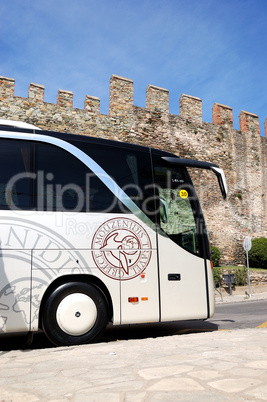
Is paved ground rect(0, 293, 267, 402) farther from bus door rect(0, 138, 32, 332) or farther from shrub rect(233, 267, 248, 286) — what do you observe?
shrub rect(233, 267, 248, 286)

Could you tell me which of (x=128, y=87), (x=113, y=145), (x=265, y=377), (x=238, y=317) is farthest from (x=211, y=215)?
(x=265, y=377)

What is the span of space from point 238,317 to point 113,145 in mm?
5009

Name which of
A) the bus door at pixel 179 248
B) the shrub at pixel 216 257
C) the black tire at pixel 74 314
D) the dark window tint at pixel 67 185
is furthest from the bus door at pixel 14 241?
the shrub at pixel 216 257

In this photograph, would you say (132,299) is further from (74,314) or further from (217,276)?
(217,276)

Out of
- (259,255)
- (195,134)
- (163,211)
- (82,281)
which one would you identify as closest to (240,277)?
(259,255)

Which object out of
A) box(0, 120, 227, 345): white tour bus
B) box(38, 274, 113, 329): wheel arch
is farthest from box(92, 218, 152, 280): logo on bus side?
box(38, 274, 113, 329): wheel arch

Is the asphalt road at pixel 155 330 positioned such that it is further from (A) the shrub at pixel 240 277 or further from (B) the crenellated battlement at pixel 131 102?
(B) the crenellated battlement at pixel 131 102

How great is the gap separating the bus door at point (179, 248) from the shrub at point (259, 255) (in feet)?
44.9

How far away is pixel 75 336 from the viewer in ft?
15.5

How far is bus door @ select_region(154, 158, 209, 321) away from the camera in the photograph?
5340mm

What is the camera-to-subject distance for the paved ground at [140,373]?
231 centimetres

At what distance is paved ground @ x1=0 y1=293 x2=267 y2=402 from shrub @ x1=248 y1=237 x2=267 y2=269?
1511 centimetres

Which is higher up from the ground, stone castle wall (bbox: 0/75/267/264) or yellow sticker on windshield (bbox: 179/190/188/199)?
stone castle wall (bbox: 0/75/267/264)

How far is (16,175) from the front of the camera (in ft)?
15.8
